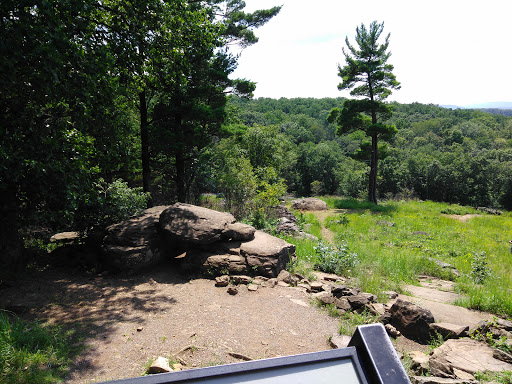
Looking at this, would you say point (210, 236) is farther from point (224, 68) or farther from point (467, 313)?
point (224, 68)

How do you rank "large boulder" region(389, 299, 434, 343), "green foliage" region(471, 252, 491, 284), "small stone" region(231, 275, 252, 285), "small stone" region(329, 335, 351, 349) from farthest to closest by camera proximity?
"green foliage" region(471, 252, 491, 284) → "small stone" region(231, 275, 252, 285) → "large boulder" region(389, 299, 434, 343) → "small stone" region(329, 335, 351, 349)

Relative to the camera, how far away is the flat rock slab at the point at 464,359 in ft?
11.8

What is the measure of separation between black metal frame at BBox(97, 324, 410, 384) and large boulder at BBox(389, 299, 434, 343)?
4101 mm

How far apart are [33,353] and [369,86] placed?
76.1 ft

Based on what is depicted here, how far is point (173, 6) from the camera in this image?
6969 millimetres

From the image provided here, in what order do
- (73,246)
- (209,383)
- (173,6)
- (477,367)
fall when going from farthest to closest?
(73,246) → (173,6) → (477,367) → (209,383)

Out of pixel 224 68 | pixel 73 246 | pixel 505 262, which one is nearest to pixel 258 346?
pixel 73 246

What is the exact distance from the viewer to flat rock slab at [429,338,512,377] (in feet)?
11.8

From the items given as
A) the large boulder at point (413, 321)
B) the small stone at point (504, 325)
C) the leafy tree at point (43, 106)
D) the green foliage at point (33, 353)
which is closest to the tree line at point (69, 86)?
the leafy tree at point (43, 106)

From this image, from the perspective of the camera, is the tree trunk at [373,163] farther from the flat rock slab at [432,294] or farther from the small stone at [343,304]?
the small stone at [343,304]

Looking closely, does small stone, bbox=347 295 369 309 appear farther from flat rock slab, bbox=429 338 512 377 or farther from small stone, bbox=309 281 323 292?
flat rock slab, bbox=429 338 512 377

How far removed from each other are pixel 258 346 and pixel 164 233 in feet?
13.5

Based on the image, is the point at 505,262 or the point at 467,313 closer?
the point at 467,313

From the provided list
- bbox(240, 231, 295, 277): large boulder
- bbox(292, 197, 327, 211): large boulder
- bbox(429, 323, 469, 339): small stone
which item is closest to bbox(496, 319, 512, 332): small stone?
bbox(429, 323, 469, 339): small stone
